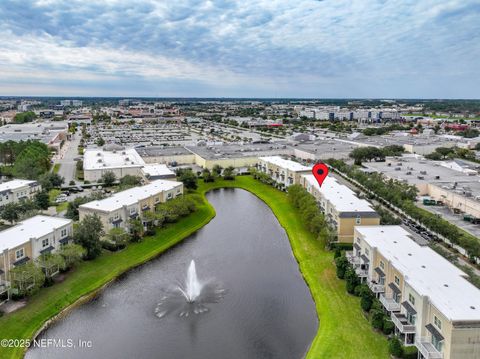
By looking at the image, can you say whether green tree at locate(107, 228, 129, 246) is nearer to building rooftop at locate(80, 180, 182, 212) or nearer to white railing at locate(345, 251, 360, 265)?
building rooftop at locate(80, 180, 182, 212)

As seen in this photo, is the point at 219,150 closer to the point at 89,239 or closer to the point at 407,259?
the point at 89,239

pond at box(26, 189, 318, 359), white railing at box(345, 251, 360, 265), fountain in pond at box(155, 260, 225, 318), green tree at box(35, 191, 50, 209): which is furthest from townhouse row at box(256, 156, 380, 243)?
green tree at box(35, 191, 50, 209)

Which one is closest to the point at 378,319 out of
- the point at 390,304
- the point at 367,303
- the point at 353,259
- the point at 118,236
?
the point at 390,304

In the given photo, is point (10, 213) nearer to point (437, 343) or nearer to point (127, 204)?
point (127, 204)

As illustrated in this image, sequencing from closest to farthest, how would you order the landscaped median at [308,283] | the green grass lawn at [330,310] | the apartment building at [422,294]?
the apartment building at [422,294] < the green grass lawn at [330,310] < the landscaped median at [308,283]

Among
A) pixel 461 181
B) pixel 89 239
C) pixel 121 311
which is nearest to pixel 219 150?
pixel 461 181

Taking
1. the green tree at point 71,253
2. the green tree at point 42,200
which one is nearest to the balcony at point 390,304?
the green tree at point 71,253

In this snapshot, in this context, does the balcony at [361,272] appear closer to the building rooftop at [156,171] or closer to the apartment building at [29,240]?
the apartment building at [29,240]
